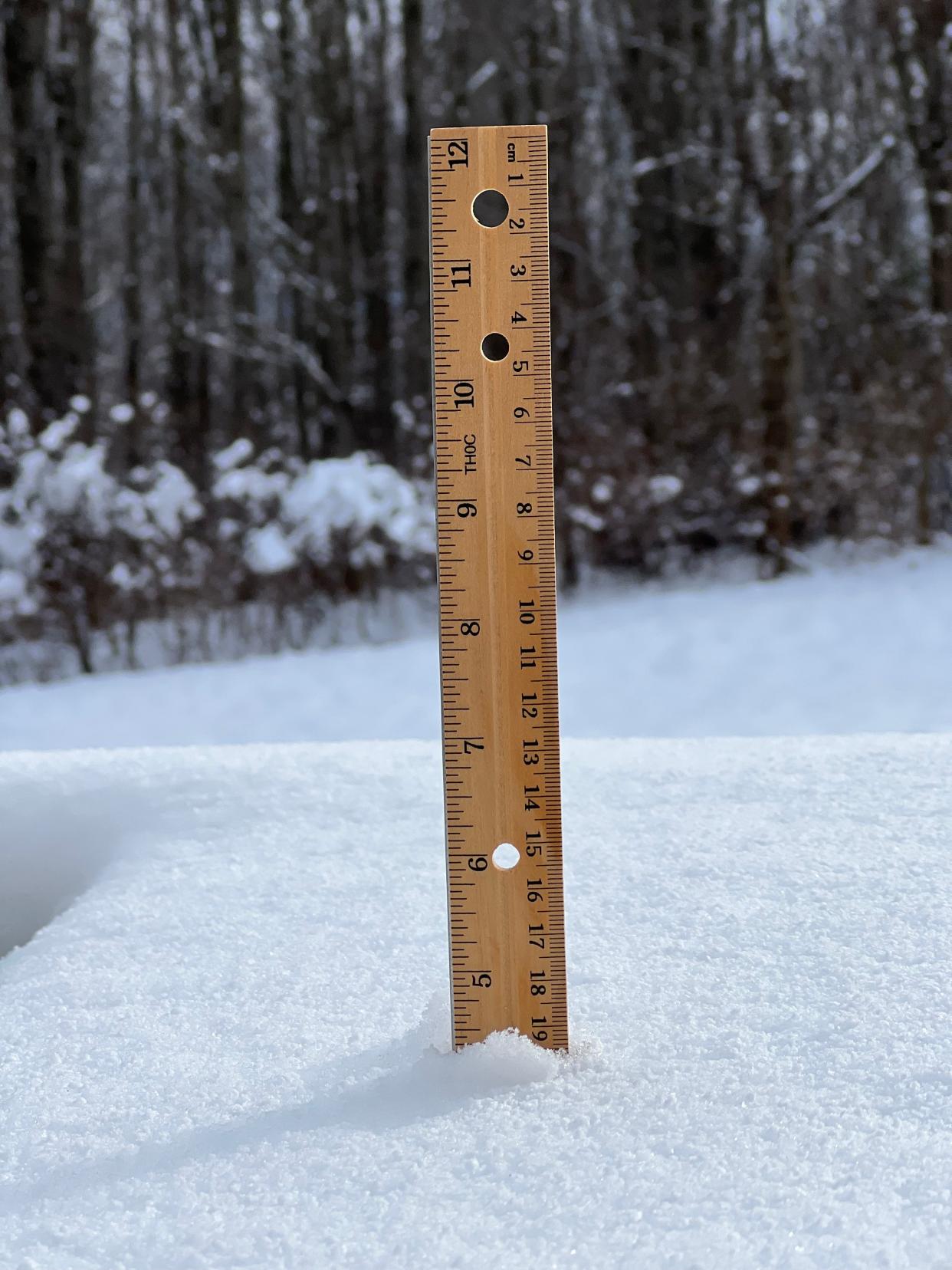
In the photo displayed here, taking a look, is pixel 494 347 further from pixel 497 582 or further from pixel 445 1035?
pixel 445 1035

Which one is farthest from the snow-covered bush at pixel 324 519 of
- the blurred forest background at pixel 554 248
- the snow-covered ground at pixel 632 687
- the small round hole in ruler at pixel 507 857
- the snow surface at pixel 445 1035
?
the small round hole in ruler at pixel 507 857

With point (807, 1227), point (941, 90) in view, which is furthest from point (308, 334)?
point (807, 1227)

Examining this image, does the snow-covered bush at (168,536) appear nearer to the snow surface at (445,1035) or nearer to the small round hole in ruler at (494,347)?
the snow surface at (445,1035)

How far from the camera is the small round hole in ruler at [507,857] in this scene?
4.03 ft

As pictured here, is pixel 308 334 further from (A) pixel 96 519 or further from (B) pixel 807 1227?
(B) pixel 807 1227

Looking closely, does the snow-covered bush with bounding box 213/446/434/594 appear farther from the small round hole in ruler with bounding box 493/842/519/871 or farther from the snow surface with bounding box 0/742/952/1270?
the small round hole in ruler with bounding box 493/842/519/871

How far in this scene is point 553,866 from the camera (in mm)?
1219

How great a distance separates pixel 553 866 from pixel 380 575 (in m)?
6.08

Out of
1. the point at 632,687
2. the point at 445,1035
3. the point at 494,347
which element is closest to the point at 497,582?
the point at 494,347

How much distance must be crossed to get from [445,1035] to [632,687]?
465 cm

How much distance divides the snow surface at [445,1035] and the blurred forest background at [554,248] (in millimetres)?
5087

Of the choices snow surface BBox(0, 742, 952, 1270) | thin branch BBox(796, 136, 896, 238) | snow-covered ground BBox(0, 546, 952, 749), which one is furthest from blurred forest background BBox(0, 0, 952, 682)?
snow surface BBox(0, 742, 952, 1270)

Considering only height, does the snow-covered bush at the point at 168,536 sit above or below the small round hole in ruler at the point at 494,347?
below

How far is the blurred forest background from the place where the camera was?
773 cm
